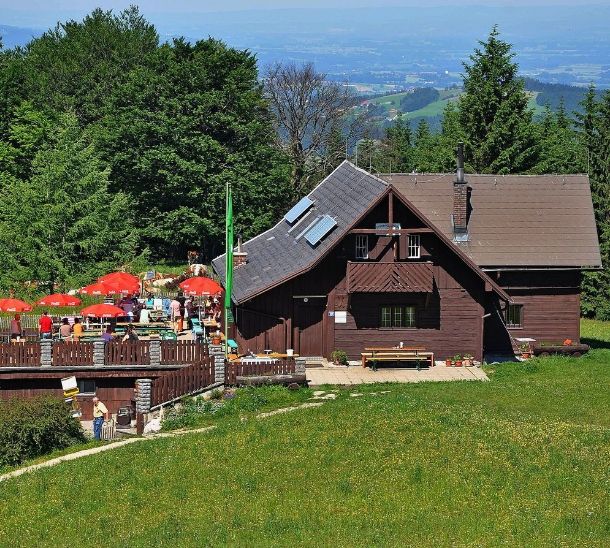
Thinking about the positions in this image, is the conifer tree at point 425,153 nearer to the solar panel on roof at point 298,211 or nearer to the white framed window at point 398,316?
the solar panel on roof at point 298,211

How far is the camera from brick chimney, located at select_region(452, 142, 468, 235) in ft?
141

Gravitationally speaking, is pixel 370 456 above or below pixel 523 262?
below

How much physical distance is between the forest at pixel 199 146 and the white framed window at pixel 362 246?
16.5 meters

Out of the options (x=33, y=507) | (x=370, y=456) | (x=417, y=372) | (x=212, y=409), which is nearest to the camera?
(x=33, y=507)

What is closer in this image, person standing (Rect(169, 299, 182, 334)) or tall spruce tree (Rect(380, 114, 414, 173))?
person standing (Rect(169, 299, 182, 334))

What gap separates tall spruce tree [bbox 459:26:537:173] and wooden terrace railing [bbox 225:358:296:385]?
122 feet

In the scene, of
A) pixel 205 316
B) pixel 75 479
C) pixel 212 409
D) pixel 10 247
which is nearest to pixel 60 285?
pixel 10 247

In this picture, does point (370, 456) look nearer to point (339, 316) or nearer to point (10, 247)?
point (339, 316)

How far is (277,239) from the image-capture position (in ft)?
145

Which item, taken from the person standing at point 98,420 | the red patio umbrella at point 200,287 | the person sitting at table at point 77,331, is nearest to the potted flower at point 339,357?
the red patio umbrella at point 200,287

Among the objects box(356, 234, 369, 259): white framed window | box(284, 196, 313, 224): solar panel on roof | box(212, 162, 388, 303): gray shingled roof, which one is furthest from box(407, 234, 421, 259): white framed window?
box(284, 196, 313, 224): solar panel on roof

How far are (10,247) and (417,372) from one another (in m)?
21.8

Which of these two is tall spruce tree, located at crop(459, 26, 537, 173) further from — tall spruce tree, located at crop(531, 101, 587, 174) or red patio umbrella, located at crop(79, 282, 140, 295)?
red patio umbrella, located at crop(79, 282, 140, 295)

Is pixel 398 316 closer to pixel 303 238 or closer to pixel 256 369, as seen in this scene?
pixel 303 238
